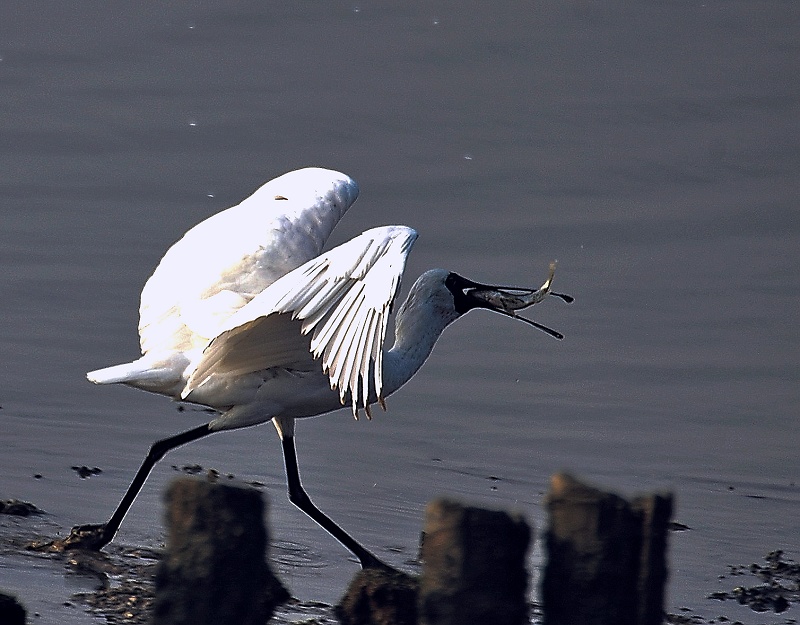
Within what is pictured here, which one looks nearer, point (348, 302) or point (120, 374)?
point (348, 302)

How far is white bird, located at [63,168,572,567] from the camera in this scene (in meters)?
7.90

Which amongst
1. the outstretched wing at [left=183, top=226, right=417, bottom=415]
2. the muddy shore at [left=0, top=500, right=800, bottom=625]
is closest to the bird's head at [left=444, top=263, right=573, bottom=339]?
the outstretched wing at [left=183, top=226, right=417, bottom=415]

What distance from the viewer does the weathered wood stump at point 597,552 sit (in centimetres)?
578

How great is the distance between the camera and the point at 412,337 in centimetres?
846

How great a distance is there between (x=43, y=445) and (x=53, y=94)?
643 cm

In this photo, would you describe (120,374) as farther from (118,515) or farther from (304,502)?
(304,502)

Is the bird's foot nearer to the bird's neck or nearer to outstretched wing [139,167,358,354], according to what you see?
outstretched wing [139,167,358,354]

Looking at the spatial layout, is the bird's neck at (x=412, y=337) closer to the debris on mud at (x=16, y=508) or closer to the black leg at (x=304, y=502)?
the black leg at (x=304, y=502)

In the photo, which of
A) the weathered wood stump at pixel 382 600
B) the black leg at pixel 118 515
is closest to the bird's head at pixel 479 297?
the black leg at pixel 118 515

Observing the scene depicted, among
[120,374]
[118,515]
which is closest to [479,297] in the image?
[120,374]

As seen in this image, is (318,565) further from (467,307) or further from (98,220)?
(98,220)

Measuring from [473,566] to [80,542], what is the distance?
2.70 metres

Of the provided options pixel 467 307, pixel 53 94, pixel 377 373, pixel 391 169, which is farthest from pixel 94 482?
pixel 53 94

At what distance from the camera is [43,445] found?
31.7 feet
